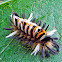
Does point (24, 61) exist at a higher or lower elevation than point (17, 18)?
lower

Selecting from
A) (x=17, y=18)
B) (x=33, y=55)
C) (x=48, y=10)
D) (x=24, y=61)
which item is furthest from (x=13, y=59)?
(x=48, y=10)

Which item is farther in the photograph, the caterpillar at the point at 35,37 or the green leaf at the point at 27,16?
the green leaf at the point at 27,16

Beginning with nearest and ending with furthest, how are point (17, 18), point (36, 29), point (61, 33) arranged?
point (36, 29) < point (17, 18) < point (61, 33)

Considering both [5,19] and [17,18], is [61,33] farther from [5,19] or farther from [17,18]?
[5,19]

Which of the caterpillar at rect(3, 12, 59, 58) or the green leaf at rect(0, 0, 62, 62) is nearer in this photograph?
the caterpillar at rect(3, 12, 59, 58)
